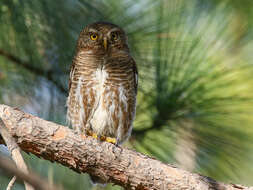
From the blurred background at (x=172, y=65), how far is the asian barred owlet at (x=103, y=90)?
109 millimetres

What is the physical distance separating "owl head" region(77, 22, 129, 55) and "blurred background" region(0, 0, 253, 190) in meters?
0.13

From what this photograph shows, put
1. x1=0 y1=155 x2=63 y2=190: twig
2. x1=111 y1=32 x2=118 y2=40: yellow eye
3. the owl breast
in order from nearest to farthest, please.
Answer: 1. x1=0 y1=155 x2=63 y2=190: twig
2. the owl breast
3. x1=111 y1=32 x2=118 y2=40: yellow eye

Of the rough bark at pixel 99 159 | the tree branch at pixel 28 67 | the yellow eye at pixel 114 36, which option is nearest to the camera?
the rough bark at pixel 99 159

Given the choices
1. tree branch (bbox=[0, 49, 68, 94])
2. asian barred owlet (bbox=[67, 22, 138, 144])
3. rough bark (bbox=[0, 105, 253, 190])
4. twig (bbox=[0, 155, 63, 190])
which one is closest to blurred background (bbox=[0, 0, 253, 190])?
tree branch (bbox=[0, 49, 68, 94])

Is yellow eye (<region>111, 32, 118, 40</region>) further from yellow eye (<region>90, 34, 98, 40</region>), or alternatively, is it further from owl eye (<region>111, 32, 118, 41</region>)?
yellow eye (<region>90, 34, 98, 40</region>)

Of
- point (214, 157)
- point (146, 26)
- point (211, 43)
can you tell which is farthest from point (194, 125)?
point (146, 26)

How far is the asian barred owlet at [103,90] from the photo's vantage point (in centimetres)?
296

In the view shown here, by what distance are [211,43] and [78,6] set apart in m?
1.07

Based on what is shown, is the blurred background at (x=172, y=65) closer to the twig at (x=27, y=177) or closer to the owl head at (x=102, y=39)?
the owl head at (x=102, y=39)

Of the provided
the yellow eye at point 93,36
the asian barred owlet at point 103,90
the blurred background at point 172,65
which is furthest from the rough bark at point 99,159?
the yellow eye at point 93,36

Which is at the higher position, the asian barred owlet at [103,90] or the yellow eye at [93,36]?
the yellow eye at [93,36]

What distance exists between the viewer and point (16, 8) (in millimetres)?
2715

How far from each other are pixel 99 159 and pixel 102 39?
143 cm

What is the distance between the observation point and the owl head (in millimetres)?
3047
